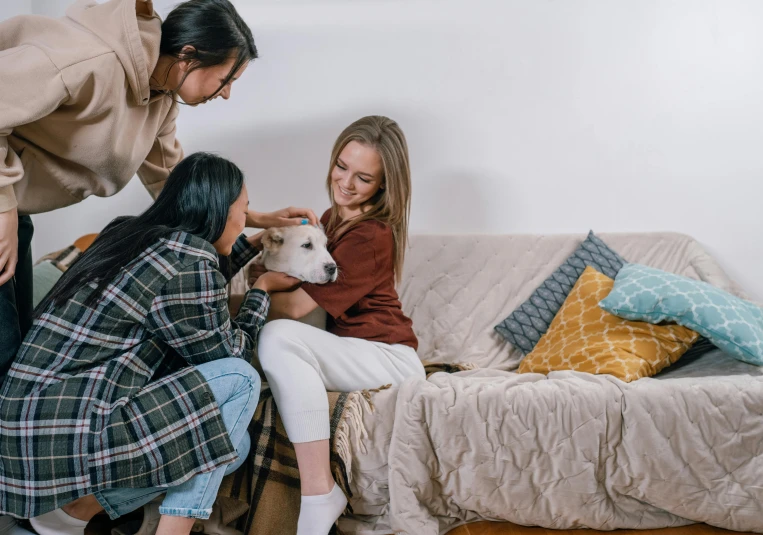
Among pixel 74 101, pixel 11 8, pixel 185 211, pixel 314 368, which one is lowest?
pixel 314 368

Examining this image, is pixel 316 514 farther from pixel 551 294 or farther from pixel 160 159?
pixel 551 294

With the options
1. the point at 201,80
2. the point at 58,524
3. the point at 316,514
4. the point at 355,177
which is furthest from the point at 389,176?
the point at 58,524

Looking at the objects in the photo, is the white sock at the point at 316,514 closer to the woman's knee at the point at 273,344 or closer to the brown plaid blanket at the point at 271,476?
the brown plaid blanket at the point at 271,476

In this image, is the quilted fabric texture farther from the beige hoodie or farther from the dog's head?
the beige hoodie

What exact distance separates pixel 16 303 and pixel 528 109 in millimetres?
1945

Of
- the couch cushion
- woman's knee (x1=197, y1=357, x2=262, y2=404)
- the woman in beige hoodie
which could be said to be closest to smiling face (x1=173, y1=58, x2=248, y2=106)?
the woman in beige hoodie

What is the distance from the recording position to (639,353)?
192 centimetres

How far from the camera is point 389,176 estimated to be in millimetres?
1890

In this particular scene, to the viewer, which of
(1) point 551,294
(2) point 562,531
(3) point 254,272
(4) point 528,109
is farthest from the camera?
(4) point 528,109

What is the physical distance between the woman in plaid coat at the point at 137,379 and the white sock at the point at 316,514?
0.23 m

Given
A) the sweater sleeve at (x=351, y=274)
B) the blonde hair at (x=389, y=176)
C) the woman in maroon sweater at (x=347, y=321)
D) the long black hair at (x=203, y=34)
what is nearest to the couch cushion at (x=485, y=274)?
the woman in maroon sweater at (x=347, y=321)

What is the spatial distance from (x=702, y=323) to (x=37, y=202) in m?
1.81

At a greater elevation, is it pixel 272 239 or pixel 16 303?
pixel 272 239

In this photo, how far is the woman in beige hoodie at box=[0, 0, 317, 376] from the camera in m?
1.25
